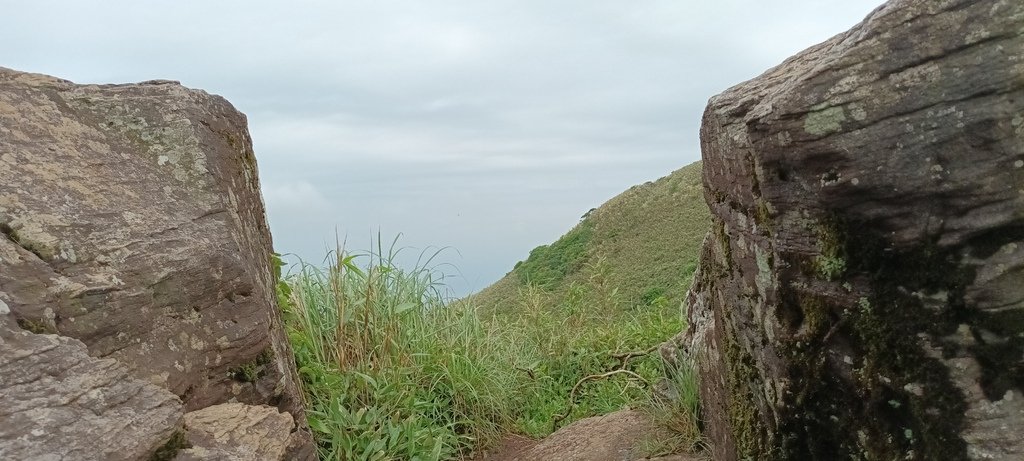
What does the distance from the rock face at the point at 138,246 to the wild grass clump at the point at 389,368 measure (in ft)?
2.25

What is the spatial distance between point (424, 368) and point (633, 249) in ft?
33.6

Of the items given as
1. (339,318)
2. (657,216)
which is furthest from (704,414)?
(657,216)

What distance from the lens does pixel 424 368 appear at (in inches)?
230

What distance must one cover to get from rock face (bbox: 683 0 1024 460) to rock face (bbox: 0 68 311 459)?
2180 millimetres

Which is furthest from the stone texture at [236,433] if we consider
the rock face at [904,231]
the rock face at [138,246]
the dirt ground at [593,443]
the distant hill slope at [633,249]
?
the distant hill slope at [633,249]

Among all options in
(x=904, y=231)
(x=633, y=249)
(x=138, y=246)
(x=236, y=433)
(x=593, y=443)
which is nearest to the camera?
(x=904, y=231)

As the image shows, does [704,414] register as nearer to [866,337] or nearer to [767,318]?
[767,318]

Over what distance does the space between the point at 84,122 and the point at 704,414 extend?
360 cm

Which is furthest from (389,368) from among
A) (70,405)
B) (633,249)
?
(633,249)

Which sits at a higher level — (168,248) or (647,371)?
(168,248)

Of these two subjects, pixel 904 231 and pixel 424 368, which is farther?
pixel 424 368

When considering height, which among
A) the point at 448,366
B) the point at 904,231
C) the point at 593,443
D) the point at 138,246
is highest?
the point at 138,246

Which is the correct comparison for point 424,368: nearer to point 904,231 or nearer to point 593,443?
point 593,443

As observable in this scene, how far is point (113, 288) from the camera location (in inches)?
121
